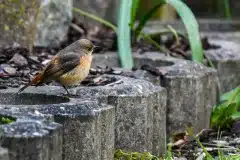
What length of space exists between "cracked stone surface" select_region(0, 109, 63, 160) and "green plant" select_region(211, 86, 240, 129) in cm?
224

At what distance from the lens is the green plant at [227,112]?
17.1ft

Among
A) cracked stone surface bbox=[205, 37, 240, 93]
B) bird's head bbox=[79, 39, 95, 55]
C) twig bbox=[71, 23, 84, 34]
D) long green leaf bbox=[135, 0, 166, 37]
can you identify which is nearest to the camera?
bird's head bbox=[79, 39, 95, 55]

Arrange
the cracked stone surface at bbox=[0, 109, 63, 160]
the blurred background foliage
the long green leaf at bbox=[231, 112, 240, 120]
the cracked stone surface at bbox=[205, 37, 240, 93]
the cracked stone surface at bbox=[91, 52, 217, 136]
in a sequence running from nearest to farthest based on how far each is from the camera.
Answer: the cracked stone surface at bbox=[0, 109, 63, 160] → the cracked stone surface at bbox=[91, 52, 217, 136] → the long green leaf at bbox=[231, 112, 240, 120] → the cracked stone surface at bbox=[205, 37, 240, 93] → the blurred background foliage

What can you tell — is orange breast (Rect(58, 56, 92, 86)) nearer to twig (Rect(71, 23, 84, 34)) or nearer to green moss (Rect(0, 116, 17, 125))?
green moss (Rect(0, 116, 17, 125))

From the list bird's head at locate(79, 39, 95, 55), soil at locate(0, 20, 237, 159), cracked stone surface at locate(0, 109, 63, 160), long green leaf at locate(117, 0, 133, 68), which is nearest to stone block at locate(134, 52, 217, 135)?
soil at locate(0, 20, 237, 159)

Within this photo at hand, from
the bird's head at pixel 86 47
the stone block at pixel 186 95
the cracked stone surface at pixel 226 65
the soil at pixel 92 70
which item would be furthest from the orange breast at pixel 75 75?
the cracked stone surface at pixel 226 65

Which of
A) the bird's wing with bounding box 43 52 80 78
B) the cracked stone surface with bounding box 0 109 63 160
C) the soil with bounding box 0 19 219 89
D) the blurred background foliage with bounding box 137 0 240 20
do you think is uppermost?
the bird's wing with bounding box 43 52 80 78

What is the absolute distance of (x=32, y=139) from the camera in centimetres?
298

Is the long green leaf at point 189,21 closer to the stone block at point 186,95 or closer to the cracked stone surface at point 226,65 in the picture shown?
the stone block at point 186,95

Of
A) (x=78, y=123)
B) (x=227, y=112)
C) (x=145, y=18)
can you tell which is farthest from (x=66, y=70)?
(x=145, y=18)

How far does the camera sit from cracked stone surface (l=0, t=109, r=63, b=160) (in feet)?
9.75

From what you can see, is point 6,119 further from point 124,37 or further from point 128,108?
point 124,37

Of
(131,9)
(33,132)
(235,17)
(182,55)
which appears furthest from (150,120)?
(235,17)

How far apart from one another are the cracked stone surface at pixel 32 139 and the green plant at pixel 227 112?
224cm
